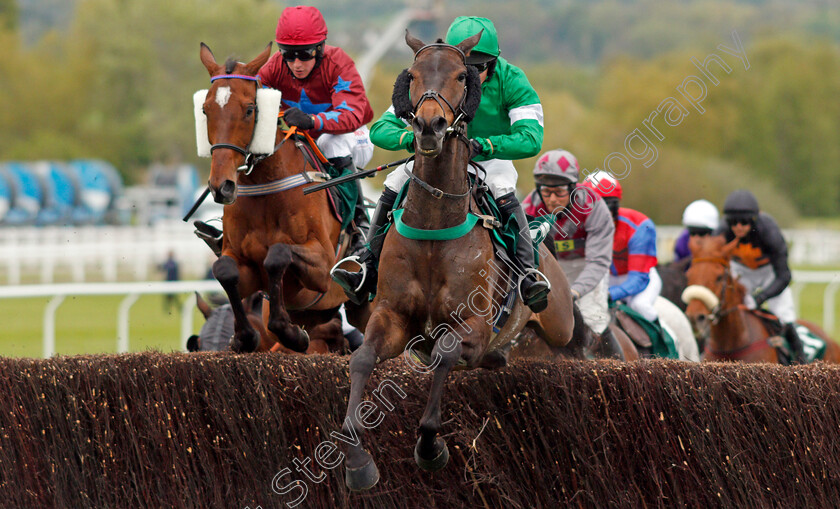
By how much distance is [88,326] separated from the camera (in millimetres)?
15211

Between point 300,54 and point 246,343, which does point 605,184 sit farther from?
point 246,343

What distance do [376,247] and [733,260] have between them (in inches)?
200

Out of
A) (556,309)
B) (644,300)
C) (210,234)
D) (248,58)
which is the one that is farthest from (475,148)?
(248,58)

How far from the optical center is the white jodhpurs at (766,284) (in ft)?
28.5

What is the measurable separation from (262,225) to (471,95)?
1.76 meters

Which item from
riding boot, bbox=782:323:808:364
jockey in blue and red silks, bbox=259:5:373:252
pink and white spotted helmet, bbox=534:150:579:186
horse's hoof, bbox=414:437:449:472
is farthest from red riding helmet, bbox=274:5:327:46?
riding boot, bbox=782:323:808:364

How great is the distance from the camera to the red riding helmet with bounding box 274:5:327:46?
5637 millimetres

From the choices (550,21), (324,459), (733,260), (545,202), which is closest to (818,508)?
(324,459)

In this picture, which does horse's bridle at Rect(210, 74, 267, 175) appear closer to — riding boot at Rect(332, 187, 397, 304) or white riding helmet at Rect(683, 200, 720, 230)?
riding boot at Rect(332, 187, 397, 304)

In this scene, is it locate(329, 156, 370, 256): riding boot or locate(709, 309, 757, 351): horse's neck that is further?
locate(709, 309, 757, 351): horse's neck

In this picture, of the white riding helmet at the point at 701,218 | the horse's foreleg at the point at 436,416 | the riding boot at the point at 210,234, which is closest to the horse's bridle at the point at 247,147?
the riding boot at the point at 210,234

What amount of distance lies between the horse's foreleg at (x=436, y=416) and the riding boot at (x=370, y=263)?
621 mm

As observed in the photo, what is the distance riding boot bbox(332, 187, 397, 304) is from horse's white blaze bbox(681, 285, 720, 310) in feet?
13.2

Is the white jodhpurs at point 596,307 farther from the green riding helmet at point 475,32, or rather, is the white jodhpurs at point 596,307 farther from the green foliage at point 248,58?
the green foliage at point 248,58
